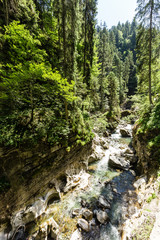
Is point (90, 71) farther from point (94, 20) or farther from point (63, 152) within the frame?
point (63, 152)

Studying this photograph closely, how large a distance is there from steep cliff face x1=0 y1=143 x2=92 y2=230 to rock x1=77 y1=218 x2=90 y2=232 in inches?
78.3

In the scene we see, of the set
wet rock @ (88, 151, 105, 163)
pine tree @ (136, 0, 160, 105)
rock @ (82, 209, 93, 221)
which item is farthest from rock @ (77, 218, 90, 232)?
pine tree @ (136, 0, 160, 105)

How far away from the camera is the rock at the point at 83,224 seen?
4.98 metres

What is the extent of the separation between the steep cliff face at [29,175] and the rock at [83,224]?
1988 millimetres

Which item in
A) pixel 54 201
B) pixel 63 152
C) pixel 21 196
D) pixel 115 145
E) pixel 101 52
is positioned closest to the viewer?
pixel 21 196

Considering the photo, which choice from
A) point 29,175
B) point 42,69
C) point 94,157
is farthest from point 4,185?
point 94,157

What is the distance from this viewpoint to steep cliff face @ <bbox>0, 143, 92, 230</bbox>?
448 centimetres

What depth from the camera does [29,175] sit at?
17.3 ft

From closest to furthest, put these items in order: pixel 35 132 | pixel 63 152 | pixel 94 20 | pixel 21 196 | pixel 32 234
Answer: pixel 32 234 < pixel 21 196 < pixel 35 132 < pixel 63 152 < pixel 94 20

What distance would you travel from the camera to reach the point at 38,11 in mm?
8820

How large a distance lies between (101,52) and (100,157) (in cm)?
2166

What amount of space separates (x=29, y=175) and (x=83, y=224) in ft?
12.6

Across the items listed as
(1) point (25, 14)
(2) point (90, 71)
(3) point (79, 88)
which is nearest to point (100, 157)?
(3) point (79, 88)

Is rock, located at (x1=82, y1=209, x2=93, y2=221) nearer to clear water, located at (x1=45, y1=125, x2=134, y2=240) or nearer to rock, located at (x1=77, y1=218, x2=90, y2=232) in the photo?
rock, located at (x1=77, y1=218, x2=90, y2=232)
